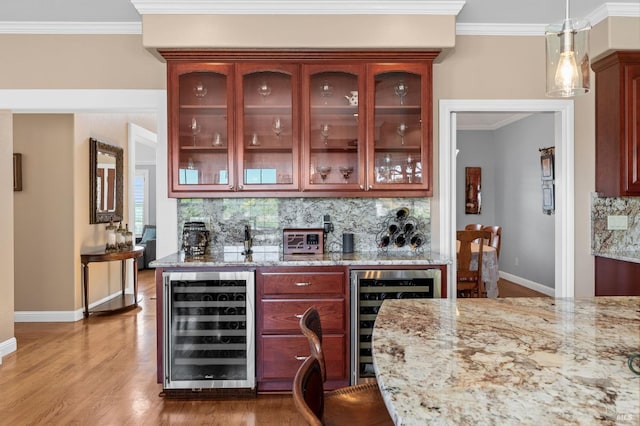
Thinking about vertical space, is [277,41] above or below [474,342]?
above

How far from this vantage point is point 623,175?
3279mm

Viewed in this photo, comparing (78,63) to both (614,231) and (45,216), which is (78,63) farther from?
(614,231)

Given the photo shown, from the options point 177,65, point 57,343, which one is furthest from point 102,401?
point 177,65

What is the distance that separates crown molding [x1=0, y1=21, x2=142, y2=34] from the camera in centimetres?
352

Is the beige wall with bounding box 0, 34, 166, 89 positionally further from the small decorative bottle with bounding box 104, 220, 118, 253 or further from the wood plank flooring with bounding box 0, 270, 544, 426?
the small decorative bottle with bounding box 104, 220, 118, 253

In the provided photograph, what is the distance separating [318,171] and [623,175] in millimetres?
2144

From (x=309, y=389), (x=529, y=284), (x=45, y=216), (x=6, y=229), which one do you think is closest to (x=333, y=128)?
(x=309, y=389)

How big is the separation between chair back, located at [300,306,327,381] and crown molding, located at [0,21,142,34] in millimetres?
2983

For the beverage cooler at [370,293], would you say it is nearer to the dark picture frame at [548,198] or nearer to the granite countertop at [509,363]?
the granite countertop at [509,363]

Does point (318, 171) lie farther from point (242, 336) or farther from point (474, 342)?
point (474, 342)

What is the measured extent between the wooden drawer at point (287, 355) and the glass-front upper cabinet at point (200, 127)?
114 cm

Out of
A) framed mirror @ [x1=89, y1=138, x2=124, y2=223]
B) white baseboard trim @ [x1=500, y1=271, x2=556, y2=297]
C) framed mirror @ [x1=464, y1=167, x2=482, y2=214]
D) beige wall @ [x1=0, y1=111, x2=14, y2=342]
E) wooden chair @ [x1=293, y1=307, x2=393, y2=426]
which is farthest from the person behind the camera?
framed mirror @ [x1=464, y1=167, x2=482, y2=214]

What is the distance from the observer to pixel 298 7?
126 inches

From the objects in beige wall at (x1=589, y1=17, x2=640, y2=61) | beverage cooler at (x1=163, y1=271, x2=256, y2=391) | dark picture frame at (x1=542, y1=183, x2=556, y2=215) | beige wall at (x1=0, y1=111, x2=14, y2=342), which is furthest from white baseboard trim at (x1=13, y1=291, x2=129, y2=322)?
dark picture frame at (x1=542, y1=183, x2=556, y2=215)
